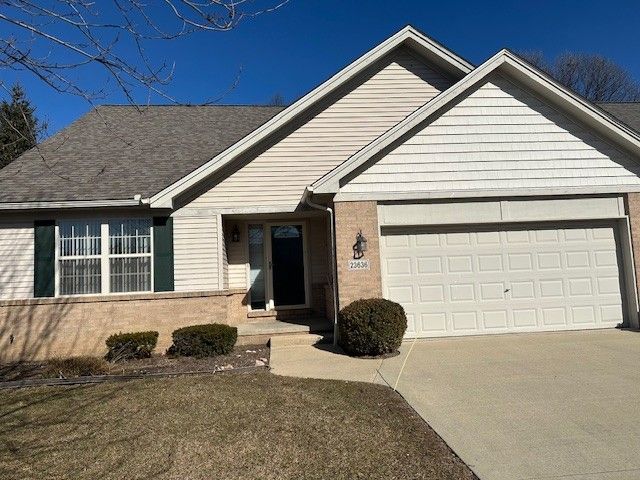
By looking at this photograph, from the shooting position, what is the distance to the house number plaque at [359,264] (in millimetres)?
9422

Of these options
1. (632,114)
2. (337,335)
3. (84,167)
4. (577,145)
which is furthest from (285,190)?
(632,114)

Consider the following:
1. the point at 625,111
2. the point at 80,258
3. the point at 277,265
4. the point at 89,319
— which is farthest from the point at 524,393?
the point at 625,111

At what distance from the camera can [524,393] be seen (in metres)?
5.90

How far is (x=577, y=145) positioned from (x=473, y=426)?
7558 mm

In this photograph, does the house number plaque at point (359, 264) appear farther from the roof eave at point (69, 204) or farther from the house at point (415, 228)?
the roof eave at point (69, 204)

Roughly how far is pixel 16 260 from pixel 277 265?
5.89 metres

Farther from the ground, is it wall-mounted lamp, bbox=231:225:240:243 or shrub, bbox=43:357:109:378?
wall-mounted lamp, bbox=231:225:240:243

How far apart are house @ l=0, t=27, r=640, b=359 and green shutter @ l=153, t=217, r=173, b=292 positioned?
3 centimetres

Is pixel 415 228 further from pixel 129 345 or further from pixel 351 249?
pixel 129 345

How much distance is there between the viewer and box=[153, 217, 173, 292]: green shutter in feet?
33.8

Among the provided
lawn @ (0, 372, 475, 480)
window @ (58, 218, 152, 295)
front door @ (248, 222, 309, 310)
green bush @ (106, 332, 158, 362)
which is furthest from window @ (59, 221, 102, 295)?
lawn @ (0, 372, 475, 480)

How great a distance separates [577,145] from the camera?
392 inches

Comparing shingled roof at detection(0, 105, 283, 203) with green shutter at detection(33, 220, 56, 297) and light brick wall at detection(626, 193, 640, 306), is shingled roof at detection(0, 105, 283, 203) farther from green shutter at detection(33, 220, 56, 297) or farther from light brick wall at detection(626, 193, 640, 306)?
light brick wall at detection(626, 193, 640, 306)

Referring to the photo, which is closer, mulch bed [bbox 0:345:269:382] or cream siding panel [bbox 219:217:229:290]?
mulch bed [bbox 0:345:269:382]
